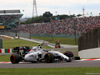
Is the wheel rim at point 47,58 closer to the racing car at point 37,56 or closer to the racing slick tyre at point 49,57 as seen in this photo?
the racing slick tyre at point 49,57

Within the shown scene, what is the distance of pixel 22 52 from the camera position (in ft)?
58.2

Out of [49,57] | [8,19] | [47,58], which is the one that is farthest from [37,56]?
[8,19]

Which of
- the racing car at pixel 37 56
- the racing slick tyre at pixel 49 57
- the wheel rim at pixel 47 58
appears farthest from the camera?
the racing car at pixel 37 56

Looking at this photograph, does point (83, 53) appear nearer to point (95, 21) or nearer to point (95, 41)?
point (95, 41)

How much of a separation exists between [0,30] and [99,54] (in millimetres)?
104849

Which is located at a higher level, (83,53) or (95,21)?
(95,21)

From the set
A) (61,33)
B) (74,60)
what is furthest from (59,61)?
(61,33)

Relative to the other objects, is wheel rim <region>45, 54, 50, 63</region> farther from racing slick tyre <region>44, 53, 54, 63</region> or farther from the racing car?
the racing car

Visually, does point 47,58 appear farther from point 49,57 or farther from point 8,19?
point 8,19

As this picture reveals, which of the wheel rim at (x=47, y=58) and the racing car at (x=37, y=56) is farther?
the racing car at (x=37, y=56)

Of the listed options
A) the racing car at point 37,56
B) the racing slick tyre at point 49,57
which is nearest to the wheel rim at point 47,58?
the racing slick tyre at point 49,57

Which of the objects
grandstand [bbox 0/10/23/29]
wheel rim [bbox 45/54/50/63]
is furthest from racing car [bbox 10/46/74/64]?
grandstand [bbox 0/10/23/29]

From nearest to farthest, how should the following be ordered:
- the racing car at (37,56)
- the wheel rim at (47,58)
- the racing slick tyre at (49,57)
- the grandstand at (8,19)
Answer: the racing slick tyre at (49,57) → the wheel rim at (47,58) → the racing car at (37,56) → the grandstand at (8,19)

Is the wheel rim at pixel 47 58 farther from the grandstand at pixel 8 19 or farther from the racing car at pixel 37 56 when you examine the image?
the grandstand at pixel 8 19
